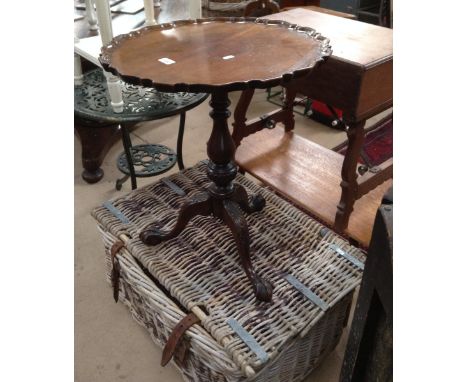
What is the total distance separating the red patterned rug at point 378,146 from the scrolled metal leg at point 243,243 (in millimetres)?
1300

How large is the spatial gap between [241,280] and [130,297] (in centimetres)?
46

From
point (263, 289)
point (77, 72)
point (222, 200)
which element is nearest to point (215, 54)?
point (222, 200)

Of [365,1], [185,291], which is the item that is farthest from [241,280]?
[365,1]

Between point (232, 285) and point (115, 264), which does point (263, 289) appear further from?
point (115, 264)

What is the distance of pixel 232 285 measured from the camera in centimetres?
123

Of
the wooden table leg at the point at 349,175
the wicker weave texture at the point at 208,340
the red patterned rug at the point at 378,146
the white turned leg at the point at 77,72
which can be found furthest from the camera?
the red patterned rug at the point at 378,146

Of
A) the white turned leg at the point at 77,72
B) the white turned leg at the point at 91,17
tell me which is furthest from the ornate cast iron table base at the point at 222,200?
the white turned leg at the point at 91,17

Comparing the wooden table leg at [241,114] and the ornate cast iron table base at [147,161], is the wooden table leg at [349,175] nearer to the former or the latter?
the wooden table leg at [241,114]

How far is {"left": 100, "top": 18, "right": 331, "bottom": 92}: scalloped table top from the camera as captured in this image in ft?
3.17

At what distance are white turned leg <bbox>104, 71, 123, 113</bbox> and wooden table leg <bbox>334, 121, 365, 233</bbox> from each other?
3.01 ft

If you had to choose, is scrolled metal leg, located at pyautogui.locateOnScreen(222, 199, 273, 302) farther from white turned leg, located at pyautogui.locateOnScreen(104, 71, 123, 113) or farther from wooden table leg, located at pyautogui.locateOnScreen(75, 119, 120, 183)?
wooden table leg, located at pyautogui.locateOnScreen(75, 119, 120, 183)

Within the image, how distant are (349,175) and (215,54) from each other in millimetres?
657

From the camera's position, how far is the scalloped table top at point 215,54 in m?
0.97

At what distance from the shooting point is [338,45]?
1.40 m
